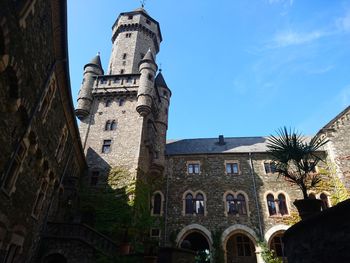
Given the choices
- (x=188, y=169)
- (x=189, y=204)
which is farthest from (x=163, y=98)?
(x=189, y=204)

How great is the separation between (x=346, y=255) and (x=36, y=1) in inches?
485

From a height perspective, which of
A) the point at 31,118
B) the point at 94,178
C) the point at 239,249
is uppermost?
the point at 94,178

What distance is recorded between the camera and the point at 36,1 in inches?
383

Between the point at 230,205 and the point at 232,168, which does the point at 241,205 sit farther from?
the point at 232,168

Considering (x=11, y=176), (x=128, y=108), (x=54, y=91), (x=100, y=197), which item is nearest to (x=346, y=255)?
(x=11, y=176)

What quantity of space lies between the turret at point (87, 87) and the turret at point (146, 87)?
496cm

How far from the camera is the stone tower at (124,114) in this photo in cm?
2241

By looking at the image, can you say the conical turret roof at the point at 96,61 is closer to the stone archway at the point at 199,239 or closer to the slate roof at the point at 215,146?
the slate roof at the point at 215,146

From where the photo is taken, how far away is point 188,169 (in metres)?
25.3

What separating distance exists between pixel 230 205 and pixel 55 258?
46.2ft

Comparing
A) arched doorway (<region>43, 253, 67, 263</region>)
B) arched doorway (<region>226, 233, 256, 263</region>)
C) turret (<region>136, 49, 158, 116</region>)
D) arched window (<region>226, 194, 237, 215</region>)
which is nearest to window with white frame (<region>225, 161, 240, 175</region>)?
arched window (<region>226, 194, 237, 215</region>)

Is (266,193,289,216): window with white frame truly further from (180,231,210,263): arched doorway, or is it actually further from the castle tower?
the castle tower

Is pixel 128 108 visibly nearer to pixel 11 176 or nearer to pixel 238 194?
pixel 238 194

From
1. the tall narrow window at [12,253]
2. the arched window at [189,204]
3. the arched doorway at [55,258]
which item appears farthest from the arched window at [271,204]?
the tall narrow window at [12,253]
